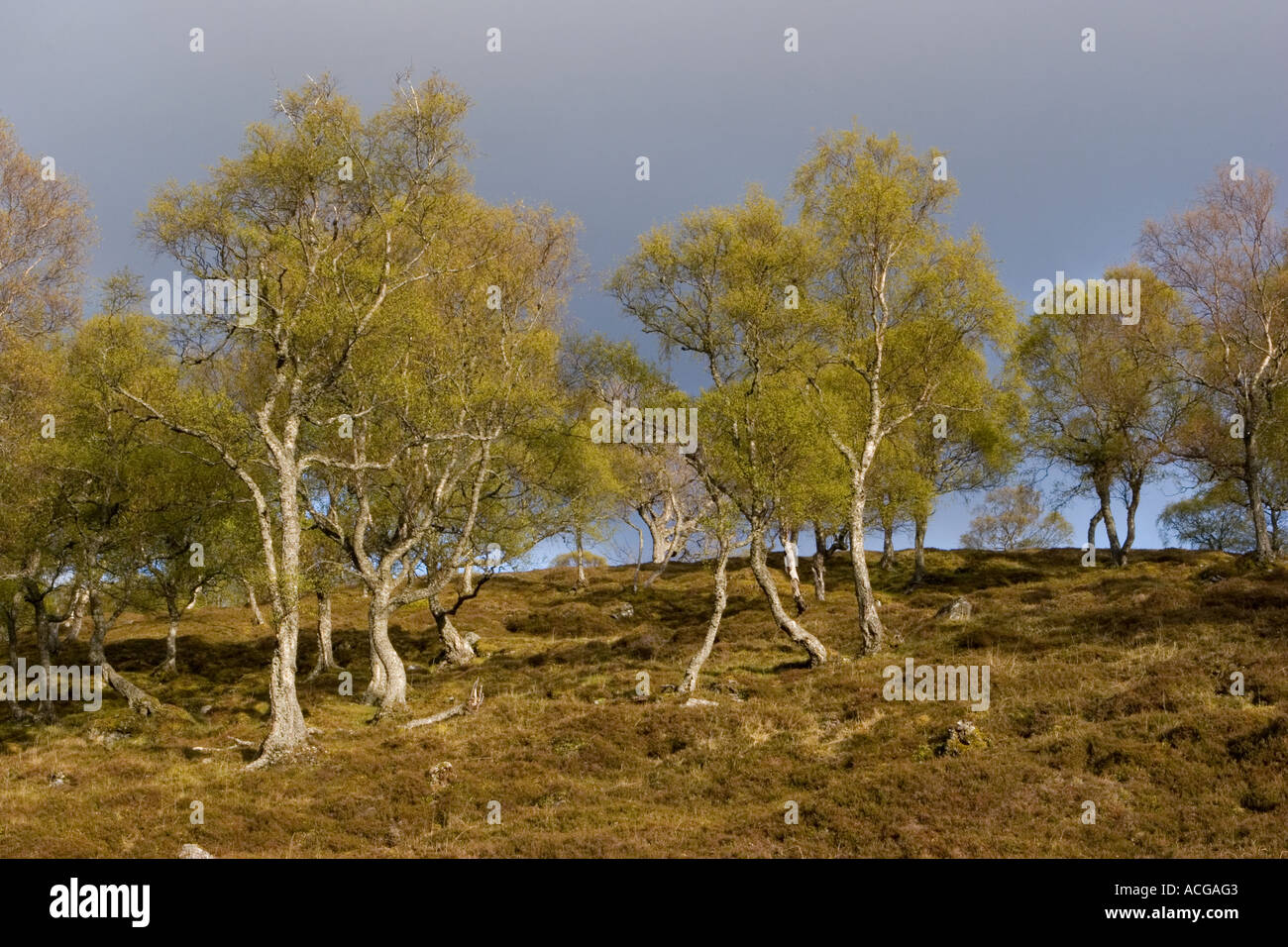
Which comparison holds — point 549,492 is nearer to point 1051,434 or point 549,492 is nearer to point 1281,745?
point 1281,745

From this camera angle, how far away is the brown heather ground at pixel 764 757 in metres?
14.6

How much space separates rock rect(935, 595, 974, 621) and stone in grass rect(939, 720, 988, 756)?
13.0 m

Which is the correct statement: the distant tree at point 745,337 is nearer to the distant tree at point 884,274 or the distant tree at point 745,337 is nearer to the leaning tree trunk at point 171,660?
the distant tree at point 884,274

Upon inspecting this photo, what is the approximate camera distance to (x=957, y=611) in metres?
31.7

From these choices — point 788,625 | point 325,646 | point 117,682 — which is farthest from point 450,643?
point 788,625

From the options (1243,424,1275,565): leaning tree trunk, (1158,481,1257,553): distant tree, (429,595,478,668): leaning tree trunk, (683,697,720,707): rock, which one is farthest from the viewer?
(1158,481,1257,553): distant tree

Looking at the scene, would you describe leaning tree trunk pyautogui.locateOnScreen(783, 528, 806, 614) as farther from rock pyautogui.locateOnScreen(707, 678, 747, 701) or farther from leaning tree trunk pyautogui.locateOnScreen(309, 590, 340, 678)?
leaning tree trunk pyautogui.locateOnScreen(309, 590, 340, 678)

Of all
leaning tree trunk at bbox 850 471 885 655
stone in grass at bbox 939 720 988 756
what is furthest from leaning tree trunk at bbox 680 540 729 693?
stone in grass at bbox 939 720 988 756

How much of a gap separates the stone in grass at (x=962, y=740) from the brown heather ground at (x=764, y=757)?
0.24m

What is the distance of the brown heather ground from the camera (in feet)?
47.9

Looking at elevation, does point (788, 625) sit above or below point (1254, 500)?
below

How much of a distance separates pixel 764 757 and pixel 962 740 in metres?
4.88

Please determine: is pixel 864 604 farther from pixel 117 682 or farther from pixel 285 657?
pixel 117 682
